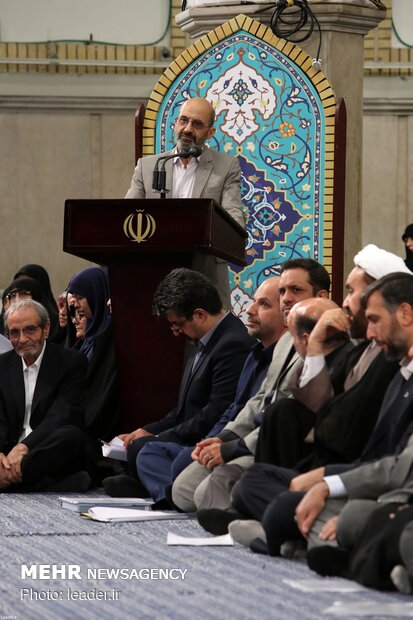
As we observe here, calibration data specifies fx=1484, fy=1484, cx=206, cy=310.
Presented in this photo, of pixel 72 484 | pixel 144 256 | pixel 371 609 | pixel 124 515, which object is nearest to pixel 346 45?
pixel 144 256

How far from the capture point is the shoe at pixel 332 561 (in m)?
4.13

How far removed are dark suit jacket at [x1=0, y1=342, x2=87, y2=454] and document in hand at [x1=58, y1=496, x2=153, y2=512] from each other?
727 millimetres

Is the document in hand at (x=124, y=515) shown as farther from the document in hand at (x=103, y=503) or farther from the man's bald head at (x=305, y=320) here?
the man's bald head at (x=305, y=320)

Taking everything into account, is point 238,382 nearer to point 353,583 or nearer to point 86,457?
point 86,457

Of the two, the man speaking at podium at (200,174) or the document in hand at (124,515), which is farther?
the man speaking at podium at (200,174)

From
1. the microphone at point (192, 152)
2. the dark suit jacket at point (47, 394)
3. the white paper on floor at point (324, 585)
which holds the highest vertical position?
the microphone at point (192, 152)

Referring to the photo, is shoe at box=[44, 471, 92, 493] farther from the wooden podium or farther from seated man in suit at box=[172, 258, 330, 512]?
seated man in suit at box=[172, 258, 330, 512]

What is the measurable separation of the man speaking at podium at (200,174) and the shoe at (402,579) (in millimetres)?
2747

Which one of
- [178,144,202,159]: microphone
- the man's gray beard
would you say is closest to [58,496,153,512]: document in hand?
[178,144,202,159]: microphone

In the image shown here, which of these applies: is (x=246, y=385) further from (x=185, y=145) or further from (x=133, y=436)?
(x=185, y=145)

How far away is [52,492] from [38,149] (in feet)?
19.9

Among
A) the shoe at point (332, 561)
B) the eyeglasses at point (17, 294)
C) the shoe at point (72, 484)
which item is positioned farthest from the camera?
the eyeglasses at point (17, 294)

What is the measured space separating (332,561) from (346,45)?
4.28 metres

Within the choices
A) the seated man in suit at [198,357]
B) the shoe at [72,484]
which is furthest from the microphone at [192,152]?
the shoe at [72,484]
